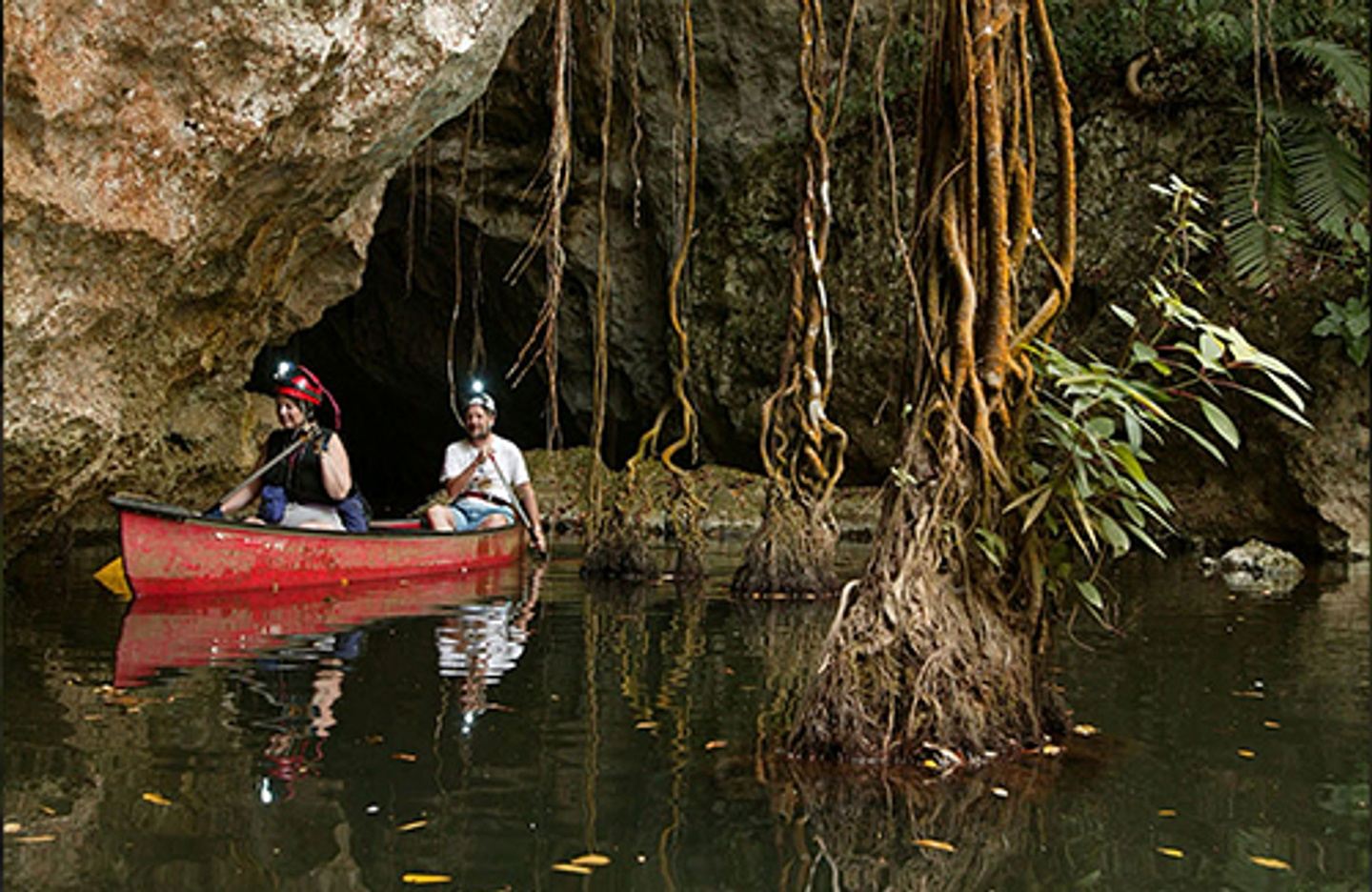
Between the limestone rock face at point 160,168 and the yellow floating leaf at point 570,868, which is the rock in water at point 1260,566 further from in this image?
the yellow floating leaf at point 570,868

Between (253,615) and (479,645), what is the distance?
1692mm

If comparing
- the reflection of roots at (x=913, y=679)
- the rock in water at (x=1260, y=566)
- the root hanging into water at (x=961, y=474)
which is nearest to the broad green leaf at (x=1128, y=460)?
the root hanging into water at (x=961, y=474)

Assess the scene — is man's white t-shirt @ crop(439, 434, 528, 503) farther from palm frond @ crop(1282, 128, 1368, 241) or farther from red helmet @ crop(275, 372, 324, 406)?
palm frond @ crop(1282, 128, 1368, 241)

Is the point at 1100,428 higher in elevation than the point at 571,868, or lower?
higher

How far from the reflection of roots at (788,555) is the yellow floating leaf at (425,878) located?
20.1 feet

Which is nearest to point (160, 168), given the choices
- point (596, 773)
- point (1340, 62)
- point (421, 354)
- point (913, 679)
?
point (596, 773)

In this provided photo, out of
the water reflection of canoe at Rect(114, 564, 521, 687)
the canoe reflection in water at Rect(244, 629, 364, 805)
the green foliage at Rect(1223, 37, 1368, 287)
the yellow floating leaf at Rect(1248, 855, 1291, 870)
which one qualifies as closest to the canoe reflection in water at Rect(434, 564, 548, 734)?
the water reflection of canoe at Rect(114, 564, 521, 687)

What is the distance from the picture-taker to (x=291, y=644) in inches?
260

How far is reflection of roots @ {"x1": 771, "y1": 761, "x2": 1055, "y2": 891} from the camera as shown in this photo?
11.0 ft

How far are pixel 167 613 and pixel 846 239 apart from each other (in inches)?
401

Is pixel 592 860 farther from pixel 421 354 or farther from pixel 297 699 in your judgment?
pixel 421 354

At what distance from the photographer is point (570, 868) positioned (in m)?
3.29

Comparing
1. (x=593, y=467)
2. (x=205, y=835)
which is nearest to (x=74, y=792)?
(x=205, y=835)

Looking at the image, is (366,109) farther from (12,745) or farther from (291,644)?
(12,745)
